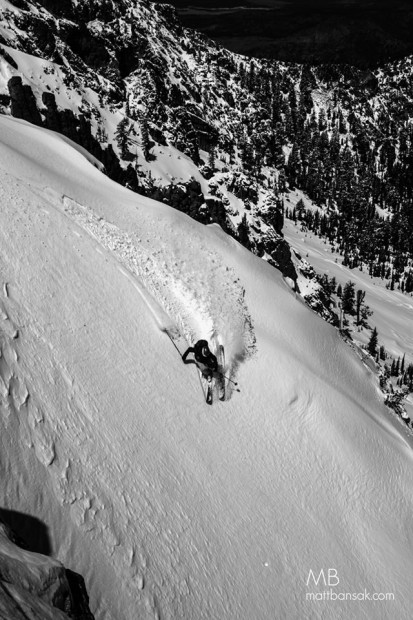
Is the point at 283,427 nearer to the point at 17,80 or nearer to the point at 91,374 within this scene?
the point at 91,374

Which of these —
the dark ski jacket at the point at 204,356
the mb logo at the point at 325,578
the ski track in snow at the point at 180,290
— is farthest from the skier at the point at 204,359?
the mb logo at the point at 325,578

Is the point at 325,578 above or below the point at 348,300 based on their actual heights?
above

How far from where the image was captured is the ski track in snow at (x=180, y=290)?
2019 centimetres

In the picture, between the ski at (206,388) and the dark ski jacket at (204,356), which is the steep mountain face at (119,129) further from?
the ski at (206,388)

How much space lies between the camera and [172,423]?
642 inches

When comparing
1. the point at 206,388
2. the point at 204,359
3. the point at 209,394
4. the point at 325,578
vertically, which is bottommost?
the point at 325,578

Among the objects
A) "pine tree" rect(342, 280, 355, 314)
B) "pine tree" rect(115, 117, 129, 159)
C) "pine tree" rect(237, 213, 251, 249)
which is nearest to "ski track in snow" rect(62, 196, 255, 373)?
"pine tree" rect(237, 213, 251, 249)

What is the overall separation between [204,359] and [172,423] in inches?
118

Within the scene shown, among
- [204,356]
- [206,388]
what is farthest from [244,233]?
[206,388]

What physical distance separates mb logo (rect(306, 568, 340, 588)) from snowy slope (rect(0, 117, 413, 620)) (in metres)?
0.19

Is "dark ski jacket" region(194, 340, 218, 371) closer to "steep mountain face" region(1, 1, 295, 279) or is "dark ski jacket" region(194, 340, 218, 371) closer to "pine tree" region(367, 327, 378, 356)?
"steep mountain face" region(1, 1, 295, 279)

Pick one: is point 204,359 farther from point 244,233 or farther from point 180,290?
point 244,233

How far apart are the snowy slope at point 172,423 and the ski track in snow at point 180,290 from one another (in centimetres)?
8

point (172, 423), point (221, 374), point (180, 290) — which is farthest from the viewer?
point (180, 290)
